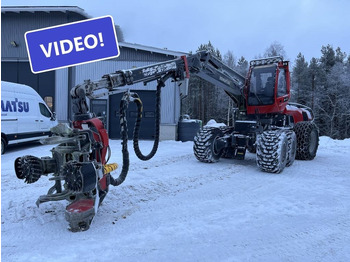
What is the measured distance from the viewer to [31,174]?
3.77 m

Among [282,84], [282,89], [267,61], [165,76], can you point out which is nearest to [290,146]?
[282,89]

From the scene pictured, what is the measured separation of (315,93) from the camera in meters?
38.4

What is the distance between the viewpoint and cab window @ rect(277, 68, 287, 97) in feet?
26.8

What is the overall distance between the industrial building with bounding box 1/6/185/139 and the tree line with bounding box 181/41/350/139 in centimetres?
1966

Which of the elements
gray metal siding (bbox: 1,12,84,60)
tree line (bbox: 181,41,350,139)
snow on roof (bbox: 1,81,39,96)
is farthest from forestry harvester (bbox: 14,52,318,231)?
tree line (bbox: 181,41,350,139)

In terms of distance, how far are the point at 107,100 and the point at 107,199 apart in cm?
1092

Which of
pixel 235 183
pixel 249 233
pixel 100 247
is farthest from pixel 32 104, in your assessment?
pixel 249 233

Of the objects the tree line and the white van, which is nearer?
the white van

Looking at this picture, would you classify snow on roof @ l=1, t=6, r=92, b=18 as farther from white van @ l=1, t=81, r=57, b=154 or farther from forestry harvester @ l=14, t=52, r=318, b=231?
forestry harvester @ l=14, t=52, r=318, b=231

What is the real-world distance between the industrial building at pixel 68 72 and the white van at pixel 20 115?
10.4ft

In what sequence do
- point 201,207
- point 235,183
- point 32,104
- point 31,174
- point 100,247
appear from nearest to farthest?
1. point 100,247
2. point 31,174
3. point 201,207
4. point 235,183
5. point 32,104

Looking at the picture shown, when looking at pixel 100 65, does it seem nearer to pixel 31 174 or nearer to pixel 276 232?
pixel 31 174

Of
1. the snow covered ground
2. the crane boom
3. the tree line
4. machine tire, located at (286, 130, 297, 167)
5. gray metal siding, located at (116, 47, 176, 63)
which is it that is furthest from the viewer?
the tree line

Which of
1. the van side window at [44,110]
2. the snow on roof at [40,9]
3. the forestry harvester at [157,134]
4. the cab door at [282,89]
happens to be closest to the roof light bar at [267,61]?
the forestry harvester at [157,134]
